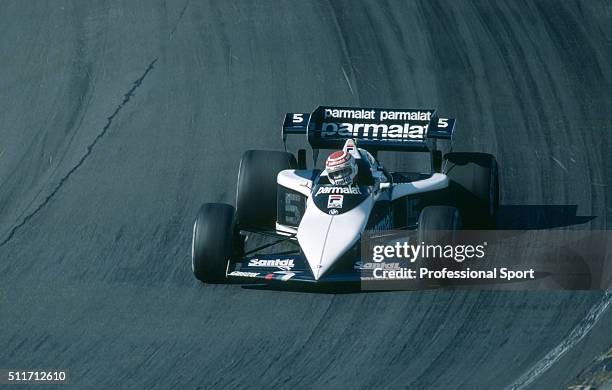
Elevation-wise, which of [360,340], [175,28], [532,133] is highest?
[175,28]

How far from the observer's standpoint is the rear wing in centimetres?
1816

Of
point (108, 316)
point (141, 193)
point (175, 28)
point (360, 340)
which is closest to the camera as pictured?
point (360, 340)

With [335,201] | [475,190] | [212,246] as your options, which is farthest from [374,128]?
[212,246]

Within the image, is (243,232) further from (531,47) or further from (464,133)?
(531,47)

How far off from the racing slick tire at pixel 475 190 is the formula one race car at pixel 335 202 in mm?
11

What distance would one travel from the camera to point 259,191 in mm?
17906

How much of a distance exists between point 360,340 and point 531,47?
1051 centimetres

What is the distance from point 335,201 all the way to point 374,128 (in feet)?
6.61

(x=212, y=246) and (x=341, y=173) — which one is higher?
(x=341, y=173)

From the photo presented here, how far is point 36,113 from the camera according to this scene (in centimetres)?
2370

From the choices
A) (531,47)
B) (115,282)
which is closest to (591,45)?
(531,47)

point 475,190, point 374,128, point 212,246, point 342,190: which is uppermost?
point 374,128

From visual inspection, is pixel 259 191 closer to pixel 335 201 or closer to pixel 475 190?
pixel 335 201

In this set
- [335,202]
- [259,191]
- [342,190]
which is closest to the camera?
[335,202]
